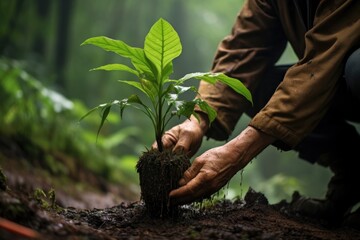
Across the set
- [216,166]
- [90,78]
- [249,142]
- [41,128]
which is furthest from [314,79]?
[90,78]

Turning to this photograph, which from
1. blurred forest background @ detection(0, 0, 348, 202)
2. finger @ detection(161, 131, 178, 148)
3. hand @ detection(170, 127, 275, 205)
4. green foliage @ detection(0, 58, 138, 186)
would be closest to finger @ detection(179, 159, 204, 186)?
hand @ detection(170, 127, 275, 205)

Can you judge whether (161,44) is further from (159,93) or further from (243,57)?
(243,57)

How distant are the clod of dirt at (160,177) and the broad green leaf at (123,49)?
1.15 feet

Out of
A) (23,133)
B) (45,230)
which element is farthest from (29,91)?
(45,230)

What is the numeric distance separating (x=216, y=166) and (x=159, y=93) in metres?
0.36

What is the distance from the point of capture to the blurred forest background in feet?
13.5

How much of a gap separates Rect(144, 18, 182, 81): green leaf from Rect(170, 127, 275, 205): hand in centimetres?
38

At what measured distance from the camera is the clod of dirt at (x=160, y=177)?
147cm

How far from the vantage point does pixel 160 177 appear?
4.83 feet

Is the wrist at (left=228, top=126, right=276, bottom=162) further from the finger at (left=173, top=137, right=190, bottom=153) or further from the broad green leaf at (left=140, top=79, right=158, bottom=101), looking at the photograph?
the broad green leaf at (left=140, top=79, right=158, bottom=101)

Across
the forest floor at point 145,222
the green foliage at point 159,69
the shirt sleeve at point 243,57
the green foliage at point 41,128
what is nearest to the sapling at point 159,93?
the green foliage at point 159,69

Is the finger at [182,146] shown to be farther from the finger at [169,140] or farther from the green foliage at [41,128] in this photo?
the green foliage at [41,128]

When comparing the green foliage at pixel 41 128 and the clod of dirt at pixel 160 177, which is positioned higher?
the green foliage at pixel 41 128

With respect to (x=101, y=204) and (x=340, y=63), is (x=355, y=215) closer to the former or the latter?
(x=340, y=63)
